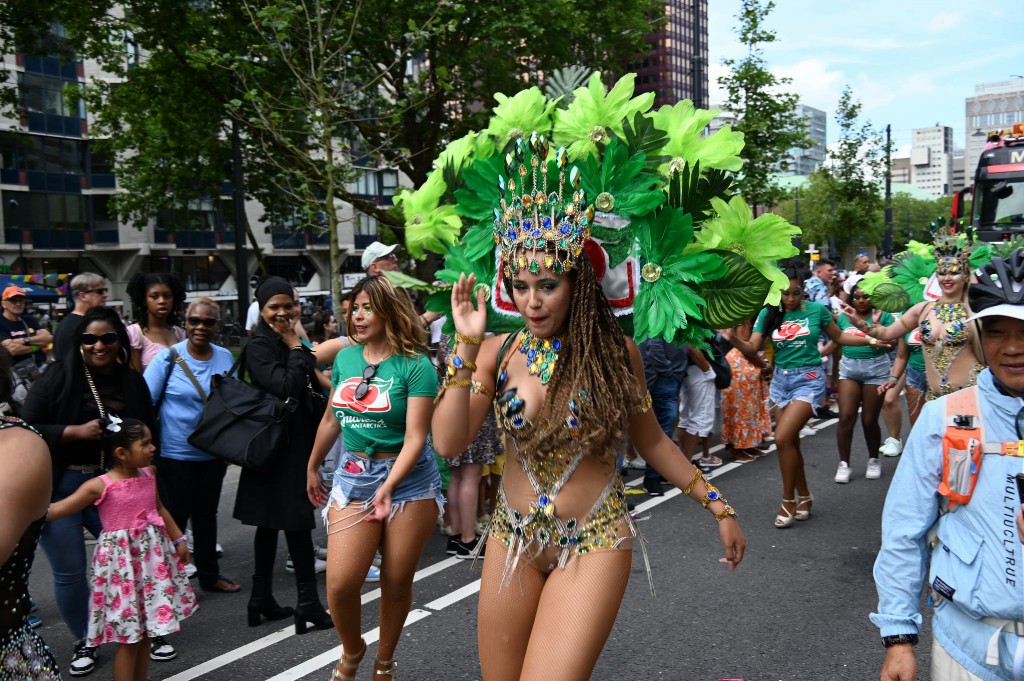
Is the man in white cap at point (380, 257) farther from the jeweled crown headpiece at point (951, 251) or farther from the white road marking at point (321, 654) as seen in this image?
the jeweled crown headpiece at point (951, 251)

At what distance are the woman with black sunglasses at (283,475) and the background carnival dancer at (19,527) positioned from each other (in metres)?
2.30

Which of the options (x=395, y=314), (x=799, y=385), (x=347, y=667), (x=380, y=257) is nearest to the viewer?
(x=347, y=667)

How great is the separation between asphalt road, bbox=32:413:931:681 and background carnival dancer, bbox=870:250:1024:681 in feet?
6.43

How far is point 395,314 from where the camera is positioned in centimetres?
411

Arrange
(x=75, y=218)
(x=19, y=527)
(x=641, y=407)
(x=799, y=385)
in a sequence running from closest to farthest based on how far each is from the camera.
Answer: (x=19, y=527), (x=641, y=407), (x=799, y=385), (x=75, y=218)

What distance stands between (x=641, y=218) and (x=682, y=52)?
17502 mm

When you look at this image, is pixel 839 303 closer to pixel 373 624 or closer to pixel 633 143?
pixel 373 624

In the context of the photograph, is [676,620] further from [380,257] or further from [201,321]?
[201,321]

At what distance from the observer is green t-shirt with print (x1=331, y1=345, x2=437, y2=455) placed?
159 inches

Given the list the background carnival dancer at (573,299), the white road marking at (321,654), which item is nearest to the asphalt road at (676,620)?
the white road marking at (321,654)

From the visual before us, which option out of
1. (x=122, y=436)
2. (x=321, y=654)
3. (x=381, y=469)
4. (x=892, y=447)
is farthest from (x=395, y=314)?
(x=892, y=447)

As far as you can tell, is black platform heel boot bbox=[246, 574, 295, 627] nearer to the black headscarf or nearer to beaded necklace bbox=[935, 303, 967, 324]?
the black headscarf

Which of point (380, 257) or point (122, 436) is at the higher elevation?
point (380, 257)

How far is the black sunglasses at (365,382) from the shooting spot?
405 cm
